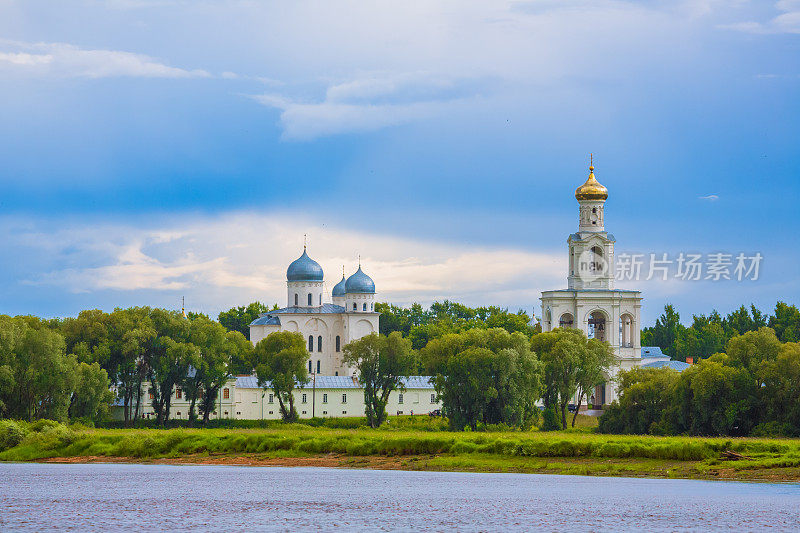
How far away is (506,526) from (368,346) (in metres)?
50.4

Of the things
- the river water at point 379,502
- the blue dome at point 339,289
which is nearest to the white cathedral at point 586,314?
the blue dome at point 339,289

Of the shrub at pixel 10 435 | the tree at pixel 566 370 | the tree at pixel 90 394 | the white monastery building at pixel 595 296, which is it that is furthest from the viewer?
the white monastery building at pixel 595 296

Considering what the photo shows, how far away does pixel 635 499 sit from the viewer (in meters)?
37.5

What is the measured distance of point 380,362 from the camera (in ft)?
269

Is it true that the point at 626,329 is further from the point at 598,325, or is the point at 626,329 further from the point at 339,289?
the point at 339,289

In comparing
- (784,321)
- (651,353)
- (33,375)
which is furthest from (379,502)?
(784,321)

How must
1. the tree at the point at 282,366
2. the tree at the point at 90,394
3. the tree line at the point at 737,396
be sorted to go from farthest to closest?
the tree at the point at 282,366, the tree at the point at 90,394, the tree line at the point at 737,396

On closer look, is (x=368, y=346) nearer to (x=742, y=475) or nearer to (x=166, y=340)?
(x=166, y=340)

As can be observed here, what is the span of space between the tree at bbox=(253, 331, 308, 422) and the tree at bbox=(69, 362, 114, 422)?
1466 cm

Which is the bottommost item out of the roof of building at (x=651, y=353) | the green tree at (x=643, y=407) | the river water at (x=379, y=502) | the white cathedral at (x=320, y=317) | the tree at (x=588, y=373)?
the river water at (x=379, y=502)

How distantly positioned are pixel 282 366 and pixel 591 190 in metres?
27.7

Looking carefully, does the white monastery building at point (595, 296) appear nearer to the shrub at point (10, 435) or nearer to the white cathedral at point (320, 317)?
the white cathedral at point (320, 317)

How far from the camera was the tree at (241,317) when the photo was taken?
5305 inches

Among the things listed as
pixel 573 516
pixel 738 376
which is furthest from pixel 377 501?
pixel 738 376
